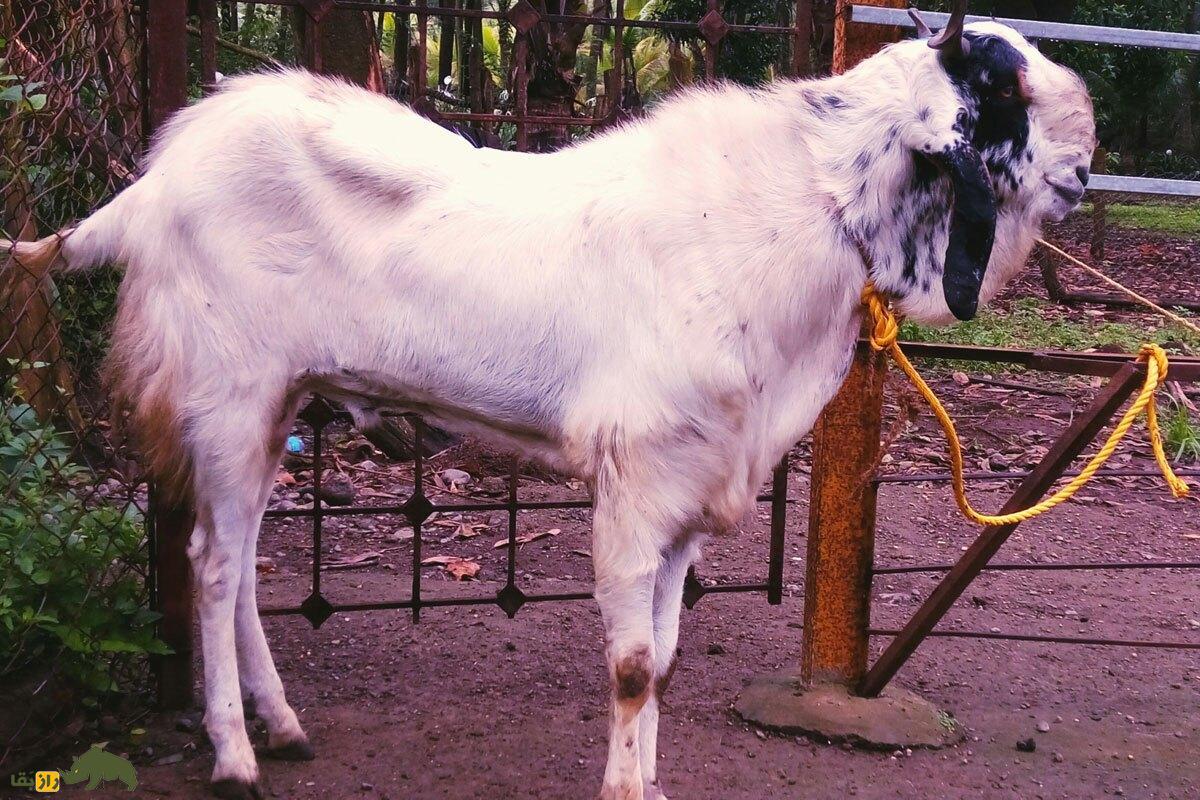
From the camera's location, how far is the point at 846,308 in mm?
3010

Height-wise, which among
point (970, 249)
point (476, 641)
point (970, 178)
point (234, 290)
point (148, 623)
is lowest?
point (476, 641)

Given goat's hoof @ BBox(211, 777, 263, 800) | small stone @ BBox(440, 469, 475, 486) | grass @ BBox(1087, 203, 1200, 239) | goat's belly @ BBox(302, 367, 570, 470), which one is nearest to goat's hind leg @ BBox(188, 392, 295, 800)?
goat's hoof @ BBox(211, 777, 263, 800)

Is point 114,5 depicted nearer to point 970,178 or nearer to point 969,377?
point 970,178

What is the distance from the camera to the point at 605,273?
2.93 metres

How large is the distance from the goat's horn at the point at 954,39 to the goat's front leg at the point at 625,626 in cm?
138

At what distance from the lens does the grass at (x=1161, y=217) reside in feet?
50.2

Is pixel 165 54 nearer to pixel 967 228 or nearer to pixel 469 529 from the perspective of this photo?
pixel 967 228

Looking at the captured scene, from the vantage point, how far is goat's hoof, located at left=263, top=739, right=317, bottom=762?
344 centimetres

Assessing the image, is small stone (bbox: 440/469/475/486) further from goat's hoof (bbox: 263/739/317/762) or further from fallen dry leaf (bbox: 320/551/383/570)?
goat's hoof (bbox: 263/739/317/762)

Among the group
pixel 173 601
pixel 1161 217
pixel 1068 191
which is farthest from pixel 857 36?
pixel 1161 217

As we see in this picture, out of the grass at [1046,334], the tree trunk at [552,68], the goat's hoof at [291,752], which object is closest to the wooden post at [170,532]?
the goat's hoof at [291,752]

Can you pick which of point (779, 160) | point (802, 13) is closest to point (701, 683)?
point (779, 160)

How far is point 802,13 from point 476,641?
256 cm

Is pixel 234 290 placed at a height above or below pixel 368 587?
above
